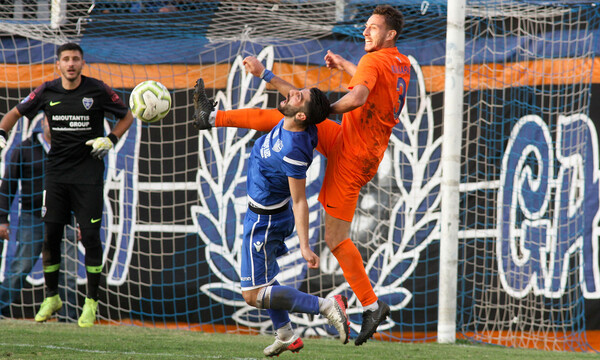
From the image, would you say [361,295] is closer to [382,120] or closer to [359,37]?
[382,120]

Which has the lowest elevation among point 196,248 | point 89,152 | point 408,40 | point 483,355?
point 483,355

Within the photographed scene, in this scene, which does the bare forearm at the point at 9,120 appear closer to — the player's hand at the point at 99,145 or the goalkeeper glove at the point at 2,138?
the goalkeeper glove at the point at 2,138

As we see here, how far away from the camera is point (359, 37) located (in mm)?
7938

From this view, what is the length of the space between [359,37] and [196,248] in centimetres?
293

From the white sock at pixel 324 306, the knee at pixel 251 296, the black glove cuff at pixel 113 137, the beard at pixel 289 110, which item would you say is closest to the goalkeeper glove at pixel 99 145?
the black glove cuff at pixel 113 137

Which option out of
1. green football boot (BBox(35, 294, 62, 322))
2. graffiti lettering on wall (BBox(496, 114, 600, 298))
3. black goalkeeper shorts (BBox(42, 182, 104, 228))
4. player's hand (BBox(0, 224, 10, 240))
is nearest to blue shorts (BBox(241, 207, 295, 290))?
black goalkeeper shorts (BBox(42, 182, 104, 228))

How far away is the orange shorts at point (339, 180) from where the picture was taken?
4887 mm

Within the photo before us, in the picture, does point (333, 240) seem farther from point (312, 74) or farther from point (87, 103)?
point (312, 74)

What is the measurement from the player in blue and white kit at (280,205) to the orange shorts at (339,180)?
190 millimetres

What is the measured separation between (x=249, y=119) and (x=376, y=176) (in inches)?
125

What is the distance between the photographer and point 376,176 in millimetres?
7895

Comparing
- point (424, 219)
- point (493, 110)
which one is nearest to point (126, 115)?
point (424, 219)

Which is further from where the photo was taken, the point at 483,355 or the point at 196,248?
the point at 196,248

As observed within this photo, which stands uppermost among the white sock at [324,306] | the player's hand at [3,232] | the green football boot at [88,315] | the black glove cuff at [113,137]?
the black glove cuff at [113,137]
